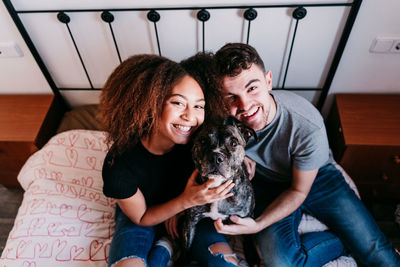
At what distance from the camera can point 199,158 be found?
136 cm

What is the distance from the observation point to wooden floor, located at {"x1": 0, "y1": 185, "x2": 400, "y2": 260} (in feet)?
7.27

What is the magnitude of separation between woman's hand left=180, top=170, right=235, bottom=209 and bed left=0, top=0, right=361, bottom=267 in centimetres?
55

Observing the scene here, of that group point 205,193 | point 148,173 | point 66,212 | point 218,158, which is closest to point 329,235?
point 205,193

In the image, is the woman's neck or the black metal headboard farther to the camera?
the black metal headboard

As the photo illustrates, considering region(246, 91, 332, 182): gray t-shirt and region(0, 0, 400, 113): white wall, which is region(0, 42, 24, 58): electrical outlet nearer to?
region(0, 0, 400, 113): white wall

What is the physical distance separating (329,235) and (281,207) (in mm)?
381

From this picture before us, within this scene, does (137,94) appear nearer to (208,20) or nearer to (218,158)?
(218,158)

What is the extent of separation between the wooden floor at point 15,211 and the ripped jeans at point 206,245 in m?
1.46

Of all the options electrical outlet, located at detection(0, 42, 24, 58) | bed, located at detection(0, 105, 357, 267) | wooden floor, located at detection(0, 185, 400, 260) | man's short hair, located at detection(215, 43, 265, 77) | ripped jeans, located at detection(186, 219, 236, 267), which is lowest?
wooden floor, located at detection(0, 185, 400, 260)

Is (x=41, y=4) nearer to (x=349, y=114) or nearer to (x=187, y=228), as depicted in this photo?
(x=187, y=228)

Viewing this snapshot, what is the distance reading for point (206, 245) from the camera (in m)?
1.62

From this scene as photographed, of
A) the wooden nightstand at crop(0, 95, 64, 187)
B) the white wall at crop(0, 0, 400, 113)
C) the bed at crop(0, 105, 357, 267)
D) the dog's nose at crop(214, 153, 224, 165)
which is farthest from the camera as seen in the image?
the wooden nightstand at crop(0, 95, 64, 187)

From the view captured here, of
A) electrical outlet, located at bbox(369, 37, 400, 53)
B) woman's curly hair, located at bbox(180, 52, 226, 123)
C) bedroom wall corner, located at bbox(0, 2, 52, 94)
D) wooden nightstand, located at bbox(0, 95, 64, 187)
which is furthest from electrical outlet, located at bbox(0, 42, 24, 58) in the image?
electrical outlet, located at bbox(369, 37, 400, 53)

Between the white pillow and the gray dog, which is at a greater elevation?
the gray dog
